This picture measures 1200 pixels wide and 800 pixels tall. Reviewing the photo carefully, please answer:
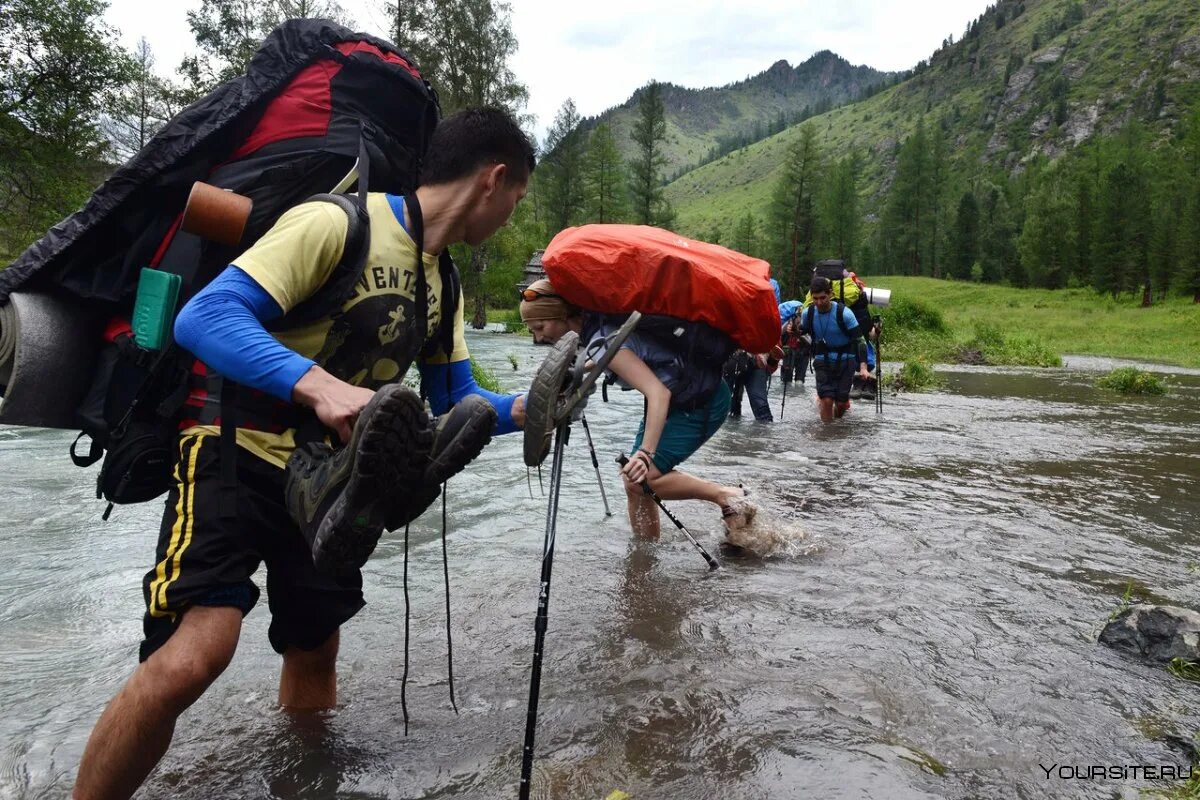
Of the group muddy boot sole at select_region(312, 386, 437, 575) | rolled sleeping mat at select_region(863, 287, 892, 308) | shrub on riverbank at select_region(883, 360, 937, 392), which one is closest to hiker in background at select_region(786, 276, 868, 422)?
rolled sleeping mat at select_region(863, 287, 892, 308)

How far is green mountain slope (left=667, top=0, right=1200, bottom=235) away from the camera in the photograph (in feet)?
428

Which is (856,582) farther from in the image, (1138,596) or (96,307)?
(96,307)

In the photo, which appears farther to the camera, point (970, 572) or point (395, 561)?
point (395, 561)

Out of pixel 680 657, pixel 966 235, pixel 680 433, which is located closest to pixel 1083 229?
pixel 966 235

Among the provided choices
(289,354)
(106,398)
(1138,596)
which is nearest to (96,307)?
(106,398)

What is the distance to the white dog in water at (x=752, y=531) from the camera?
5633 mm

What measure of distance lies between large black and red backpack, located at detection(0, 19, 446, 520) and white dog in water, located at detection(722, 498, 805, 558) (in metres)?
3.87

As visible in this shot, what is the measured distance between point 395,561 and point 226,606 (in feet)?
11.1

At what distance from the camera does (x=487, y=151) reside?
2.60 m

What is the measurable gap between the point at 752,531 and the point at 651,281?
2002 mm

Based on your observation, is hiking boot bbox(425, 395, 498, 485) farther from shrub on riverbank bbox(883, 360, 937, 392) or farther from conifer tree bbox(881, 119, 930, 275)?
conifer tree bbox(881, 119, 930, 275)

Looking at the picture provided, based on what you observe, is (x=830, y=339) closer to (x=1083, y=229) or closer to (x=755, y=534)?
(x=755, y=534)

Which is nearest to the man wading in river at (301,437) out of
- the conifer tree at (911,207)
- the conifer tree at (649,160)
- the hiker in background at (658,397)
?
the hiker in background at (658,397)

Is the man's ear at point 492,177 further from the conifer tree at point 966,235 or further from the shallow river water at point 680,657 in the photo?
the conifer tree at point 966,235
